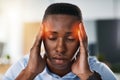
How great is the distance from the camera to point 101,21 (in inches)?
84.0

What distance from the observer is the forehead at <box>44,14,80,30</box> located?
51 cm

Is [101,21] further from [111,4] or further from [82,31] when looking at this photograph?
[82,31]

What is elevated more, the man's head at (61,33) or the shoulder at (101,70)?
the man's head at (61,33)

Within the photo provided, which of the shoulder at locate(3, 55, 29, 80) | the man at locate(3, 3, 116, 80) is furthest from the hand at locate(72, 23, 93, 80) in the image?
the shoulder at locate(3, 55, 29, 80)

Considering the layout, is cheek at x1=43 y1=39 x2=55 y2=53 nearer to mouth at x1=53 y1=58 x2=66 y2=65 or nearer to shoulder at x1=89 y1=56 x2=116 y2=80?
mouth at x1=53 y1=58 x2=66 y2=65

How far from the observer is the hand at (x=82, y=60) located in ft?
1.71

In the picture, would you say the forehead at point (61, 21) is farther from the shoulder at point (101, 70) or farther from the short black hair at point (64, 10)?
the shoulder at point (101, 70)

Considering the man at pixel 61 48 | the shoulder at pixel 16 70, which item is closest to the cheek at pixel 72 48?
the man at pixel 61 48

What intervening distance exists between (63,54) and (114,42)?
165 cm

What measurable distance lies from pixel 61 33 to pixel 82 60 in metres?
0.07

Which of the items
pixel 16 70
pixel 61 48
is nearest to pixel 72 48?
pixel 61 48

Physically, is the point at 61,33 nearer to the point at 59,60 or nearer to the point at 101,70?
the point at 59,60

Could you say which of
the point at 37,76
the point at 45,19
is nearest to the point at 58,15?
the point at 45,19

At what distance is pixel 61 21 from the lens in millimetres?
515
